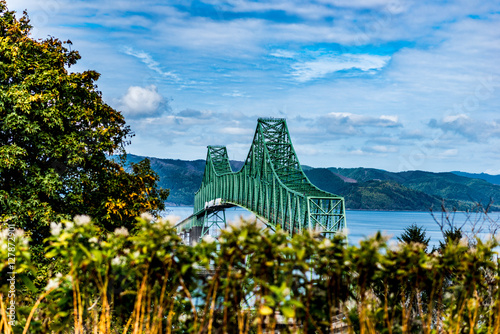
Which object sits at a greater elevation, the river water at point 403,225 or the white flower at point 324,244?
the white flower at point 324,244

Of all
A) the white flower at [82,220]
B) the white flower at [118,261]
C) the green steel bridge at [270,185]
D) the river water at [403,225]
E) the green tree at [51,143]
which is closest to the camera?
the white flower at [82,220]

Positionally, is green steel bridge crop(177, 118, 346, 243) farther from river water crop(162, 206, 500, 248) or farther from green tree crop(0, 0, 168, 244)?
green tree crop(0, 0, 168, 244)

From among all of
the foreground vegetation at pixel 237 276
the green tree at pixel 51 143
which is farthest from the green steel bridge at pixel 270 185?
the foreground vegetation at pixel 237 276

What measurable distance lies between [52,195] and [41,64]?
4.91m

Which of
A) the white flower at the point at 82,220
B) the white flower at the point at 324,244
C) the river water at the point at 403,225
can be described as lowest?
the river water at the point at 403,225

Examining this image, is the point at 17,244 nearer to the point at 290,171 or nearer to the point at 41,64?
the point at 41,64

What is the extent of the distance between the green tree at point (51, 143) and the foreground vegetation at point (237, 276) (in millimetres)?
11364

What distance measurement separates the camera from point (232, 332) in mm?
4609

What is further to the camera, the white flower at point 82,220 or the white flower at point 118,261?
the white flower at point 118,261

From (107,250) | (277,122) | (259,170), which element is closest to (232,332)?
(107,250)

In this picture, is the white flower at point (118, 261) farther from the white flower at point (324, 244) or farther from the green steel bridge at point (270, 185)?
the green steel bridge at point (270, 185)

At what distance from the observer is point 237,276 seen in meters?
4.24

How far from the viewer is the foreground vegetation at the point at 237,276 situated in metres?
4.08

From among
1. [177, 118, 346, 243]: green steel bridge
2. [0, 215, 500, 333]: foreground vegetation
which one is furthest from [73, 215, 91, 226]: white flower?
[177, 118, 346, 243]: green steel bridge
